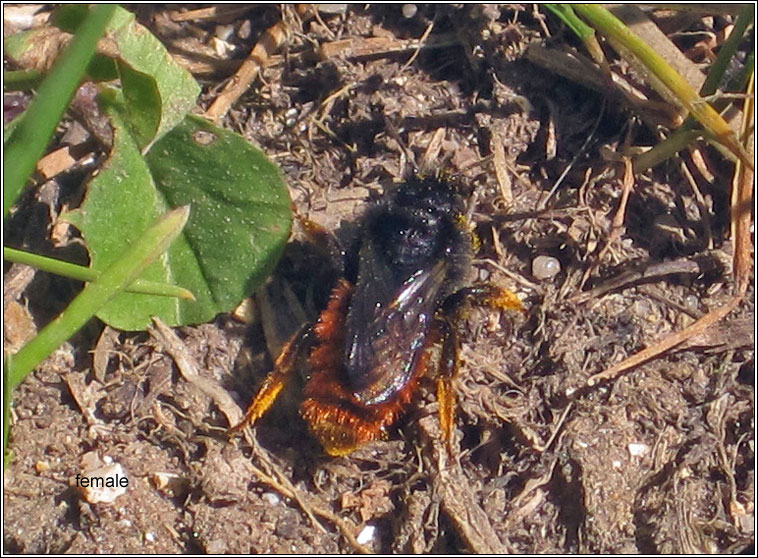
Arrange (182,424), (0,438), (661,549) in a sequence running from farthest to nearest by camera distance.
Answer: (182,424) → (661,549) → (0,438)

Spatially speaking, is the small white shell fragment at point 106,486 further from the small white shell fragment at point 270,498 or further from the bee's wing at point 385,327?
the bee's wing at point 385,327

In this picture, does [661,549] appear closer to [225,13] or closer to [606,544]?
[606,544]

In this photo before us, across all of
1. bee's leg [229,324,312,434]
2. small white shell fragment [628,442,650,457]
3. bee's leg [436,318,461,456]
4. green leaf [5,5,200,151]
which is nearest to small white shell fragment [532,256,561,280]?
bee's leg [436,318,461,456]

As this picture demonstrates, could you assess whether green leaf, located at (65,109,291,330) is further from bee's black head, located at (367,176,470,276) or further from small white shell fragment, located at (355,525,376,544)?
small white shell fragment, located at (355,525,376,544)

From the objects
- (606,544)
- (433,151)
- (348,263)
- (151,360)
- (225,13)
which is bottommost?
(606,544)

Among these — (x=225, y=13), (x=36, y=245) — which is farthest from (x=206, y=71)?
(x=36, y=245)

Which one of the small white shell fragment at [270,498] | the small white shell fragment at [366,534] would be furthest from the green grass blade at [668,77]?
the small white shell fragment at [270,498]
